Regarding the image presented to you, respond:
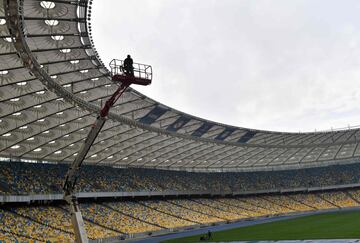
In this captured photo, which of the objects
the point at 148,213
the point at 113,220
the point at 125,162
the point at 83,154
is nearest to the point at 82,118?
the point at 113,220

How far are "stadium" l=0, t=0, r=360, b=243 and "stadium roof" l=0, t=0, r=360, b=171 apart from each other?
0.46ft

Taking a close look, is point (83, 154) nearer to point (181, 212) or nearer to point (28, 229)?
point (28, 229)

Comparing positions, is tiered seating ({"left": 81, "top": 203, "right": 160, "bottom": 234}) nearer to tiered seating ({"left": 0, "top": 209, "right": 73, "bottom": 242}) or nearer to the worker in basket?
tiered seating ({"left": 0, "top": 209, "right": 73, "bottom": 242})

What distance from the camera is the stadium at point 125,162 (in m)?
25.7

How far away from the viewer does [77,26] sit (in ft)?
83.5

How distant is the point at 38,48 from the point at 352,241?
96.6 ft

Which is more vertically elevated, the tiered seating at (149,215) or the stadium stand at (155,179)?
the stadium stand at (155,179)

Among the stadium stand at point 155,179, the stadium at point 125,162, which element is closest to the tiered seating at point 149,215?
the stadium at point 125,162

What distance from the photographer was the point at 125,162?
69.8 meters

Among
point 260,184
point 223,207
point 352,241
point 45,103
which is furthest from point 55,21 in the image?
point 260,184

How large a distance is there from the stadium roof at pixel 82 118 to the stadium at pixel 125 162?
0.46 feet

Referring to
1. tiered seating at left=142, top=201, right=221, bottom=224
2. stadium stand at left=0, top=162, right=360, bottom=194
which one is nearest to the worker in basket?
stadium stand at left=0, top=162, right=360, bottom=194

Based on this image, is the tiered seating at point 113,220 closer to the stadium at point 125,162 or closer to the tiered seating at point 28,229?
the stadium at point 125,162

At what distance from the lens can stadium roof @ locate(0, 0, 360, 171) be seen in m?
24.3
